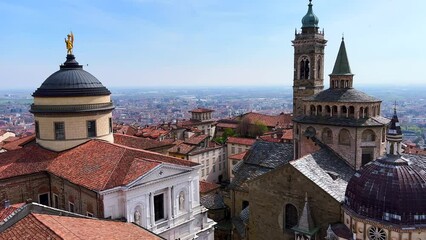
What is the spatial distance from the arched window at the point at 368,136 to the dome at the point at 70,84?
19538 millimetres

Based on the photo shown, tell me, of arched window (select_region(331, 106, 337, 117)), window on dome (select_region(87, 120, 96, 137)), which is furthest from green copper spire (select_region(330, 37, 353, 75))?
window on dome (select_region(87, 120, 96, 137))

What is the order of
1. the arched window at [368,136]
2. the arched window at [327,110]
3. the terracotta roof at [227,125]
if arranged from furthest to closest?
the terracotta roof at [227,125], the arched window at [327,110], the arched window at [368,136]

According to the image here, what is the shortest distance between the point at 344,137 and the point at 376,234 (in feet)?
32.3

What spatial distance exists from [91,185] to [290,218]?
492 inches

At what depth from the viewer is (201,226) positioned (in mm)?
25125

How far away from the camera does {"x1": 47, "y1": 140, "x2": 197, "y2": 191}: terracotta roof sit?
66.6 ft

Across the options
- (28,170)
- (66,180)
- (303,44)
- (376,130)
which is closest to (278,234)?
(376,130)

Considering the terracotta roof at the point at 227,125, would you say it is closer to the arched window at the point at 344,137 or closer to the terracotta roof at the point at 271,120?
the terracotta roof at the point at 271,120

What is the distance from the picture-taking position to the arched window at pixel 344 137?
26456 millimetres

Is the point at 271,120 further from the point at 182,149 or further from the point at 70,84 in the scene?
the point at 70,84

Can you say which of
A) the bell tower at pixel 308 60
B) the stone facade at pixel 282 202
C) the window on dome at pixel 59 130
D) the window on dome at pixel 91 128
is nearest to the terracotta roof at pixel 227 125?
the bell tower at pixel 308 60

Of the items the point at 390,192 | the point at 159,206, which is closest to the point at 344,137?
the point at 390,192

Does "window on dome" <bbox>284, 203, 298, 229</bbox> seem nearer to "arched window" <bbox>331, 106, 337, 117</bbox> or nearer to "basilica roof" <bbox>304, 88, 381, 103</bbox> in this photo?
"arched window" <bbox>331, 106, 337, 117</bbox>

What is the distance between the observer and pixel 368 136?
26.5 m
